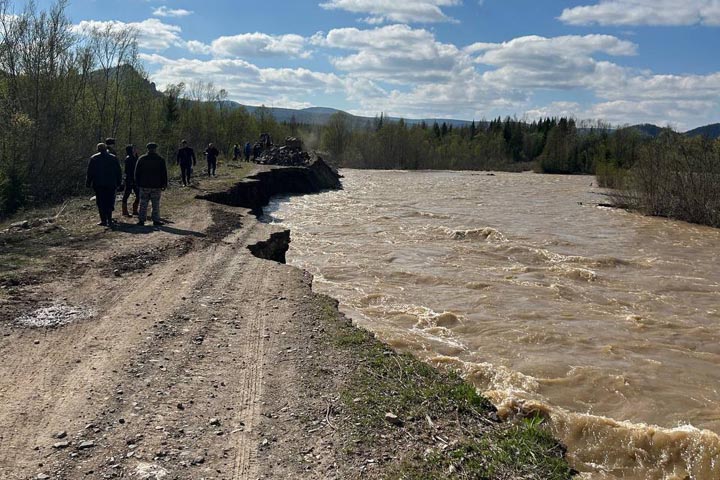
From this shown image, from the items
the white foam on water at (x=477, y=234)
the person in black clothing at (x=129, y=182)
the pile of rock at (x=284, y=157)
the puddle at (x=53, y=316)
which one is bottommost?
the white foam on water at (x=477, y=234)

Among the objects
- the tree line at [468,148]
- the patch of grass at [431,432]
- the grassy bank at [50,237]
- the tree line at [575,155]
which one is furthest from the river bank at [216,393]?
the tree line at [468,148]

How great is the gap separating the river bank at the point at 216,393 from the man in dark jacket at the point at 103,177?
3.50m

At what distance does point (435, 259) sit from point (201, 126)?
4809 cm

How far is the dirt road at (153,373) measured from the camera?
3.99 meters

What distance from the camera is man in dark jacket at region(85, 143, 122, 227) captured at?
11.9 meters

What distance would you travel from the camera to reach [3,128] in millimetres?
18453

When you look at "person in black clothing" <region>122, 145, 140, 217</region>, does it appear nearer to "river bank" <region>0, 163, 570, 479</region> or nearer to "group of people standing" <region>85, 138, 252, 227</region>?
"group of people standing" <region>85, 138, 252, 227</region>

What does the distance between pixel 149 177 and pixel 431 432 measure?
33.7 feet

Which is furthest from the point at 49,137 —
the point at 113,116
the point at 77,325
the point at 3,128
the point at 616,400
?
the point at 616,400

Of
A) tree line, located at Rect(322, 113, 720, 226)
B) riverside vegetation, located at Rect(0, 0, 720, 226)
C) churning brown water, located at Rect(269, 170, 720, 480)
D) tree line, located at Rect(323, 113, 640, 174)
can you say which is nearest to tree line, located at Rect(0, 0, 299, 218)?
riverside vegetation, located at Rect(0, 0, 720, 226)

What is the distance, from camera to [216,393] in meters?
5.07

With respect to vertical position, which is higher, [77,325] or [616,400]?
[77,325]

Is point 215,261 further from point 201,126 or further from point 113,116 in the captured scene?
point 201,126

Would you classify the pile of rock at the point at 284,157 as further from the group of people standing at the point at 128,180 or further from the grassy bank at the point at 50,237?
the group of people standing at the point at 128,180
